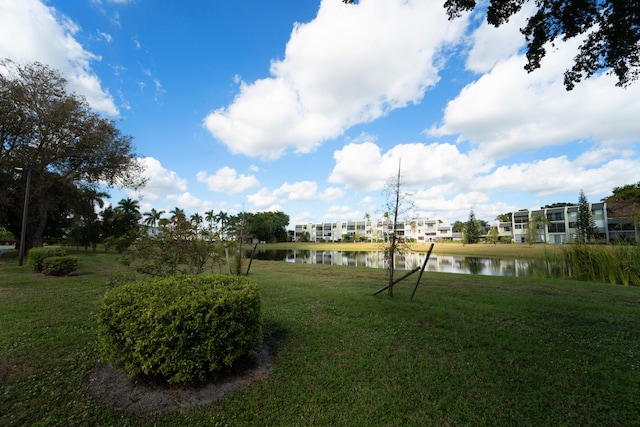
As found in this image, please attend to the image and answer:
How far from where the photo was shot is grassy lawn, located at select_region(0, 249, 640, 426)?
2.77 m

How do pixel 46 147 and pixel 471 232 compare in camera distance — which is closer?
pixel 46 147

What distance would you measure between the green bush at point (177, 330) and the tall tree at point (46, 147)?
20321 millimetres

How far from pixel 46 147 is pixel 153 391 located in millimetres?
22430

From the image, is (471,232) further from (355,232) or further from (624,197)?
(355,232)

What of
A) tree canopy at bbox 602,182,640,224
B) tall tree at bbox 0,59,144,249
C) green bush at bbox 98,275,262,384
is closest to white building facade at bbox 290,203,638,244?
tree canopy at bbox 602,182,640,224

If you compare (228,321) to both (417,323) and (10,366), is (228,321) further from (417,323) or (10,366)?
(417,323)

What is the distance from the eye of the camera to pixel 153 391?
10.2 ft

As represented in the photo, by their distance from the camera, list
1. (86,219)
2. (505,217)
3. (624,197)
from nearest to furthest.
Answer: (86,219), (624,197), (505,217)

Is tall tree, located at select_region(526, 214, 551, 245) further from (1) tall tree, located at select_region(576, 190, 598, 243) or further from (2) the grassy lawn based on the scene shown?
(2) the grassy lawn

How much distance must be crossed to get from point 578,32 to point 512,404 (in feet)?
20.1

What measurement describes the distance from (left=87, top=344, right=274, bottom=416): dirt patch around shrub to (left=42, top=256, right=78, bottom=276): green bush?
32.0ft

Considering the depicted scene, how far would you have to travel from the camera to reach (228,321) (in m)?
3.23

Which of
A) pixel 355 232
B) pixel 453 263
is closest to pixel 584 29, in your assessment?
pixel 453 263

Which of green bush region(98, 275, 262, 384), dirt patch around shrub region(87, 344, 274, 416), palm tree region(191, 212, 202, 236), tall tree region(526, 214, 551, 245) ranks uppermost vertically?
tall tree region(526, 214, 551, 245)
